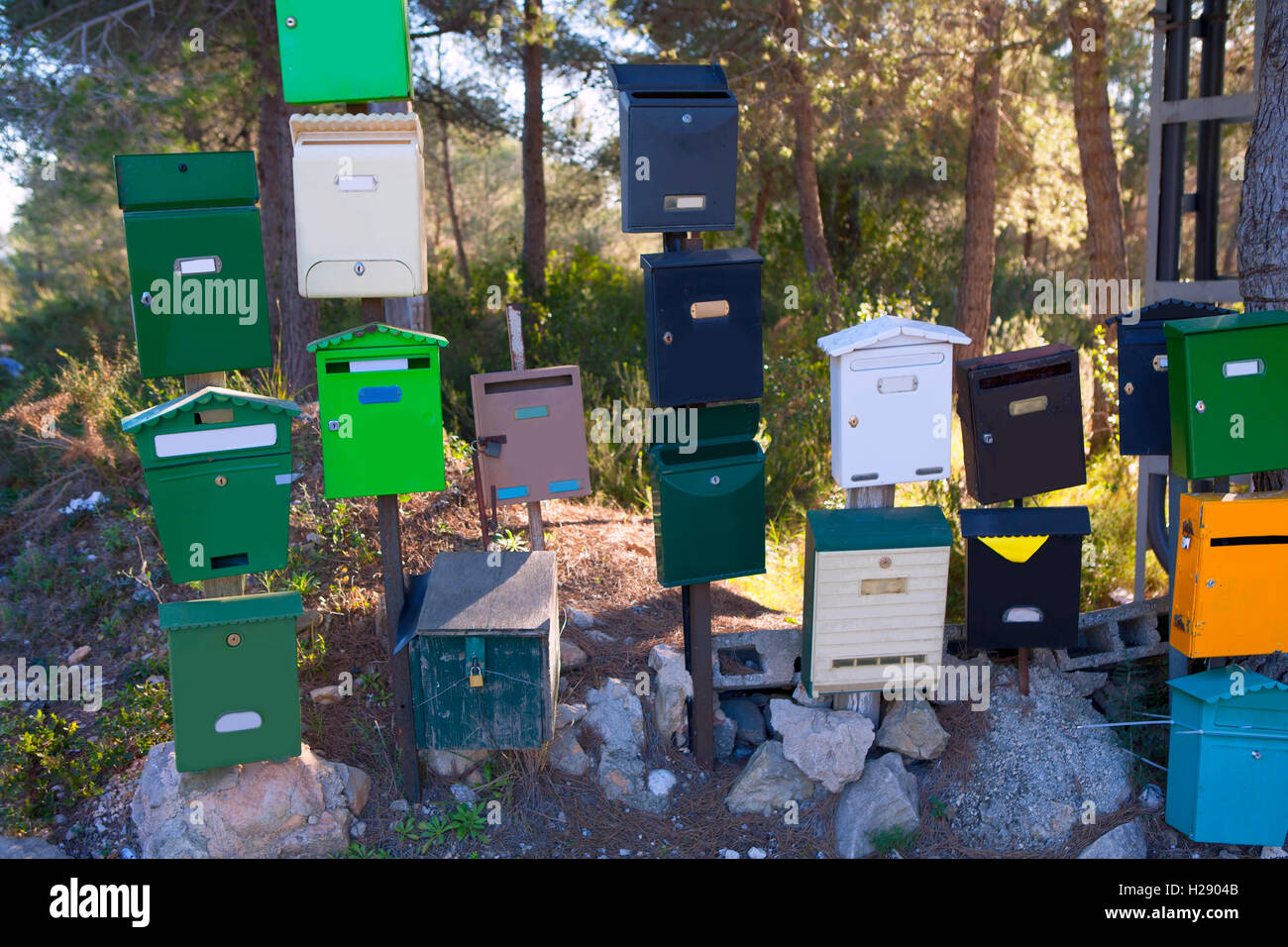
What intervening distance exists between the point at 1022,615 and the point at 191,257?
126 inches

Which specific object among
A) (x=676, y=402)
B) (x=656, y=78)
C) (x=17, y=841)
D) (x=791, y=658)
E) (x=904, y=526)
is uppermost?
(x=656, y=78)

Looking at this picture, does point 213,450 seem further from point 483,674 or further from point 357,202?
point 483,674

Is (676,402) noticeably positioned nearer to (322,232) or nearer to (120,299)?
(322,232)

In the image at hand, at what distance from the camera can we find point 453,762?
3.72 metres

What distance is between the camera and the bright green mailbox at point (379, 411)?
3279 mm

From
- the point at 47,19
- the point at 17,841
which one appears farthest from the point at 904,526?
the point at 47,19

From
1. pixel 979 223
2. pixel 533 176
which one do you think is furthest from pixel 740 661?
pixel 533 176

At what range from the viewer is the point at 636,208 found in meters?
3.44

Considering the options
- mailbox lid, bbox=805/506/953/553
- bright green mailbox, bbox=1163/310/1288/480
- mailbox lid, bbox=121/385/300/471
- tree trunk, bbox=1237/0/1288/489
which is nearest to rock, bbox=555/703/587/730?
mailbox lid, bbox=805/506/953/553

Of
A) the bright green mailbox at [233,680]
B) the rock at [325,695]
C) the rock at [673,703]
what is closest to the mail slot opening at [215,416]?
the bright green mailbox at [233,680]

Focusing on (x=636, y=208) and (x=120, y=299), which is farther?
(x=120, y=299)

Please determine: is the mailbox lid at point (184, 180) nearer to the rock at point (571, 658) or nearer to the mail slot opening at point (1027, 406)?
the rock at point (571, 658)

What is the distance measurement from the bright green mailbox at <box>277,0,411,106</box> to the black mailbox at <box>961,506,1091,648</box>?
102 inches

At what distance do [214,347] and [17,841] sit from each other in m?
1.95
